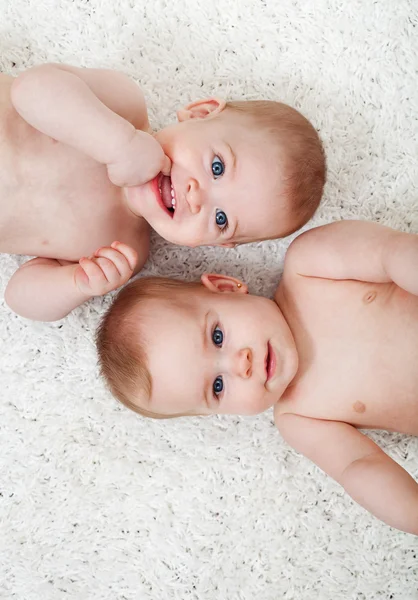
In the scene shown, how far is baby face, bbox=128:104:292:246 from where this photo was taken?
1.44 meters

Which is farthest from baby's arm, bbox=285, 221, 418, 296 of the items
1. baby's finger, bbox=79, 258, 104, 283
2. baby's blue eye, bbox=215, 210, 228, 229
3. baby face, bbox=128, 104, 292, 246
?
baby's finger, bbox=79, 258, 104, 283

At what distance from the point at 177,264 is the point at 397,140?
0.66 m

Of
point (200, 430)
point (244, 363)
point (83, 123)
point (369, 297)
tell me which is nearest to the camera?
point (83, 123)

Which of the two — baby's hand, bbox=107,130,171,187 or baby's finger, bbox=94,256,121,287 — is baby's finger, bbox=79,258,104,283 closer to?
baby's finger, bbox=94,256,121,287

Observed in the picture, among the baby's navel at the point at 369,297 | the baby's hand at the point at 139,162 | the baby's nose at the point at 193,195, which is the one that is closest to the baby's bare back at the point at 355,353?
the baby's navel at the point at 369,297

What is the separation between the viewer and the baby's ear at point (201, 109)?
155 cm

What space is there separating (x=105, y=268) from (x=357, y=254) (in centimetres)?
57

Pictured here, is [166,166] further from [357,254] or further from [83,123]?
[357,254]

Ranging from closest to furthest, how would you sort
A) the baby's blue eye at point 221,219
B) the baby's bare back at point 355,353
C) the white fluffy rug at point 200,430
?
the baby's blue eye at point 221,219 → the baby's bare back at point 355,353 → the white fluffy rug at point 200,430

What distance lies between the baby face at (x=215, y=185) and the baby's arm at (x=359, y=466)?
0.50m

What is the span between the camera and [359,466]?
1527mm

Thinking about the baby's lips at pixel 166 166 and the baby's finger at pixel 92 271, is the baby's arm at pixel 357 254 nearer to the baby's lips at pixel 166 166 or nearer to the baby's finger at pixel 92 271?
the baby's lips at pixel 166 166

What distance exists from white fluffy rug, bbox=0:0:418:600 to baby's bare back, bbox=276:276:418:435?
0.18m

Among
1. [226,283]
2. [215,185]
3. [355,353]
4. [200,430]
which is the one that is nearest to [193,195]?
[215,185]
